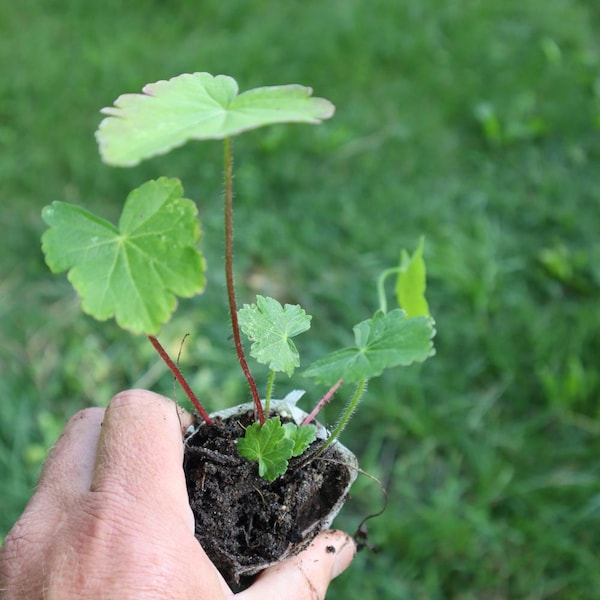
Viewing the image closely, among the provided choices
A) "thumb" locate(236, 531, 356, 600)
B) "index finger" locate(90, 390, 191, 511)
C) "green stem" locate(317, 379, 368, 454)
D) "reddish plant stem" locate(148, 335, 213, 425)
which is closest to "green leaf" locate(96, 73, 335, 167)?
"reddish plant stem" locate(148, 335, 213, 425)

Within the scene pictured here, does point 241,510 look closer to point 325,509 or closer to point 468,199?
point 325,509

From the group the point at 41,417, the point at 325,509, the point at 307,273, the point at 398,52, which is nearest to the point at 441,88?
the point at 398,52

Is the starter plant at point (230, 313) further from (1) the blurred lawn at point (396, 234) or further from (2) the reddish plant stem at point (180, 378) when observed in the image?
(1) the blurred lawn at point (396, 234)

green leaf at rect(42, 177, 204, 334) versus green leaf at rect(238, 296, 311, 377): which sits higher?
green leaf at rect(42, 177, 204, 334)

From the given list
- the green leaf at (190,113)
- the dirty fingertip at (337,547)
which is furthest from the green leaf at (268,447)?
the green leaf at (190,113)

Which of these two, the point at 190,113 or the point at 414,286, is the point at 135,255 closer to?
the point at 190,113

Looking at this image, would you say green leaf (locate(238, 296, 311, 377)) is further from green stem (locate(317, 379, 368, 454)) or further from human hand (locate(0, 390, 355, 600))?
human hand (locate(0, 390, 355, 600))
